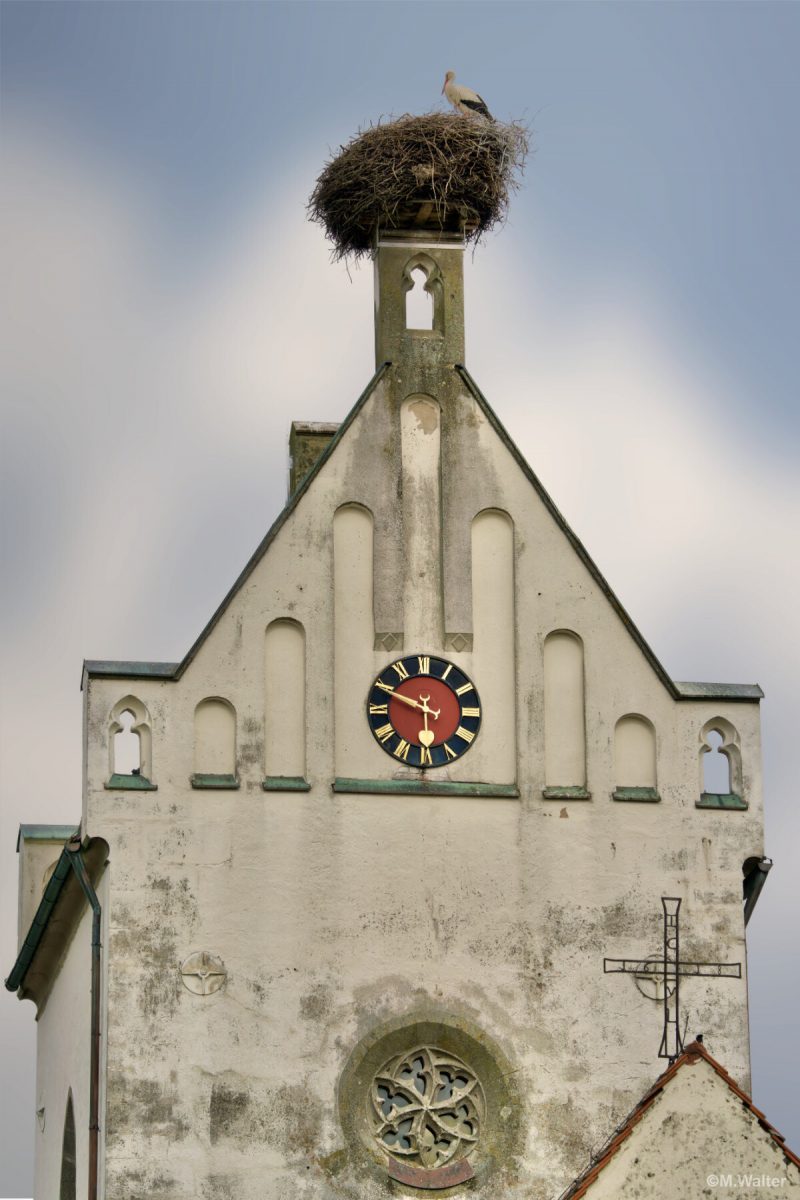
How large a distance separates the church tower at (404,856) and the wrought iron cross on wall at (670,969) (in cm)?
3

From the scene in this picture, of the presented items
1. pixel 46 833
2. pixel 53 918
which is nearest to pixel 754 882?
pixel 53 918

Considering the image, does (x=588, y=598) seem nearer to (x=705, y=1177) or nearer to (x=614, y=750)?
(x=614, y=750)

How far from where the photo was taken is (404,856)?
40.5 meters

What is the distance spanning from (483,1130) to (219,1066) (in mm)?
3131

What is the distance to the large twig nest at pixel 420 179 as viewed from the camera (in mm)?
43156

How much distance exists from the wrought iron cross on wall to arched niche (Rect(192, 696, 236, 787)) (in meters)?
4.90

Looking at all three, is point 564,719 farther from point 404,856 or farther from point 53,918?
point 53,918

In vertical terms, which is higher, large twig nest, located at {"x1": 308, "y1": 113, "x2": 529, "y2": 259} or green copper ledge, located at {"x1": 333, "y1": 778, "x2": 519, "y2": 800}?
large twig nest, located at {"x1": 308, "y1": 113, "x2": 529, "y2": 259}

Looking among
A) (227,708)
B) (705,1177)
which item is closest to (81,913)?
(227,708)

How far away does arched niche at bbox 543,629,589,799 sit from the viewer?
135 feet

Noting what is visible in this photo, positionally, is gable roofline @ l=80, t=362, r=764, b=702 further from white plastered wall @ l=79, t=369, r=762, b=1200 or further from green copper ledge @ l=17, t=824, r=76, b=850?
green copper ledge @ l=17, t=824, r=76, b=850

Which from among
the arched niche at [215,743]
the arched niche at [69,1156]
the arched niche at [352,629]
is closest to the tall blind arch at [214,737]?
the arched niche at [215,743]

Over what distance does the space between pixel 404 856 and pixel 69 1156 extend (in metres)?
6.63
